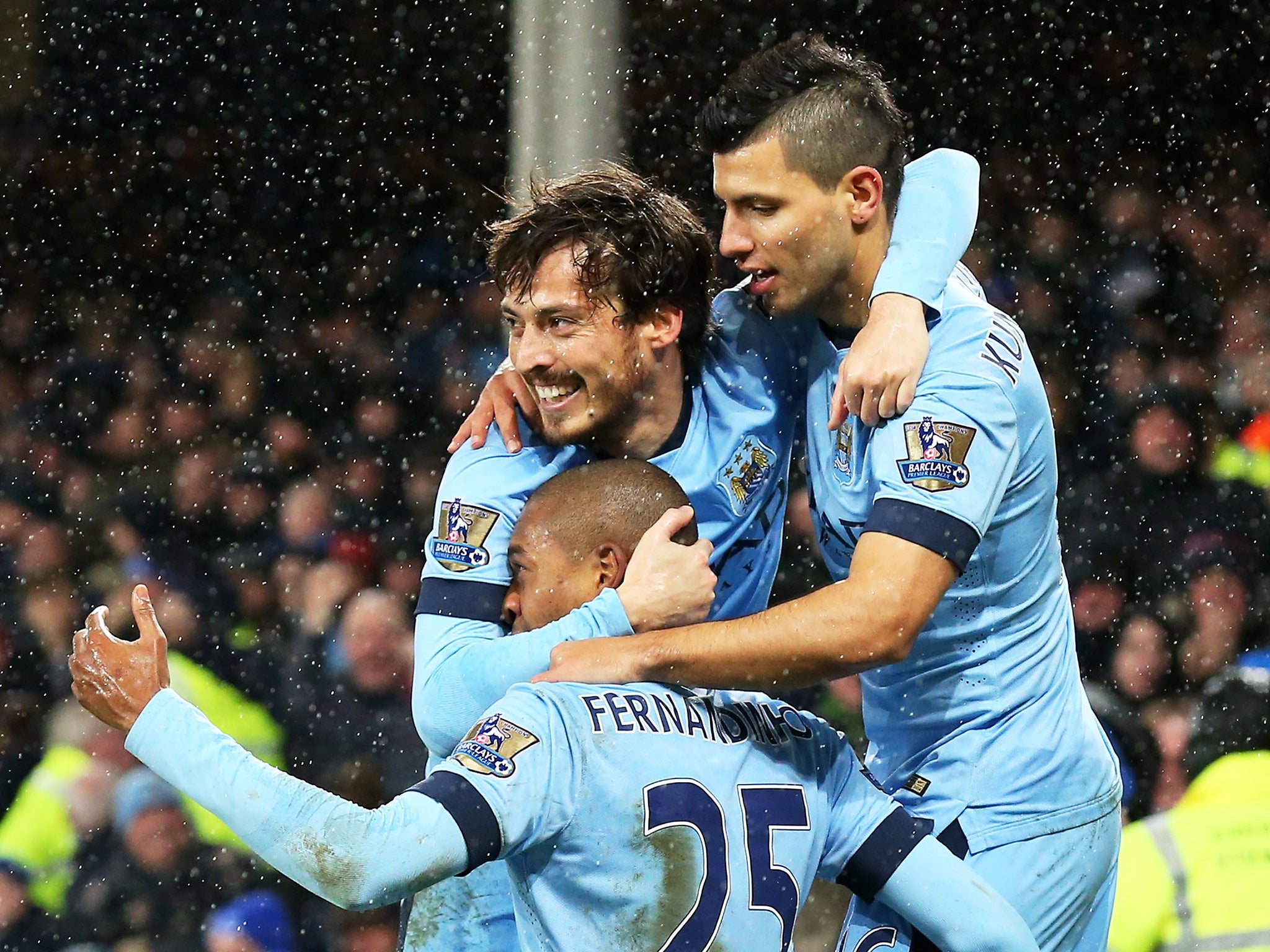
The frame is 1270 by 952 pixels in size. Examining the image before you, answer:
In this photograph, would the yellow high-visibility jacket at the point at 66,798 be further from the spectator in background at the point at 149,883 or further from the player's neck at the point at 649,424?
the player's neck at the point at 649,424

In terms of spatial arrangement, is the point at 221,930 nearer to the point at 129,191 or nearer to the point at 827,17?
the point at 129,191

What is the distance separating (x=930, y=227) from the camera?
8.39 feet

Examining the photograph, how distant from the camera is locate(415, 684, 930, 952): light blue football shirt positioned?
1.73 meters

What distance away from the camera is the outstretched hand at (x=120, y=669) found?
183 cm

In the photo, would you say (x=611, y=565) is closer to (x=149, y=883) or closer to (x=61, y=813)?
(x=149, y=883)

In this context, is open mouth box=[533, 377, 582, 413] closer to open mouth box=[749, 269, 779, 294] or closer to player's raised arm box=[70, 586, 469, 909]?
open mouth box=[749, 269, 779, 294]

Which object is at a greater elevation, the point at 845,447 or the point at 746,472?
the point at 845,447

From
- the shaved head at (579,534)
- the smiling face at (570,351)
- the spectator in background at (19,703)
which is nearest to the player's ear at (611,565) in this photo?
the shaved head at (579,534)

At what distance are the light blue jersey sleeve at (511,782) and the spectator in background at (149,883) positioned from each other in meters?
3.54

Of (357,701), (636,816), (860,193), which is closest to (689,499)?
(860,193)

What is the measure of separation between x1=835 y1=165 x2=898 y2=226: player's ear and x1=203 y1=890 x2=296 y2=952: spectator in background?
331 cm

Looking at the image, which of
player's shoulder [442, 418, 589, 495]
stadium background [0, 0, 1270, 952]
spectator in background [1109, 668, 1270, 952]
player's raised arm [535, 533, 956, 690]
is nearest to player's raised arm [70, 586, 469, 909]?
player's raised arm [535, 533, 956, 690]

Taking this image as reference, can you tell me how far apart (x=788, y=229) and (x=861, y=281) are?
16cm

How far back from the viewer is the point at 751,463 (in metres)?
2.66
